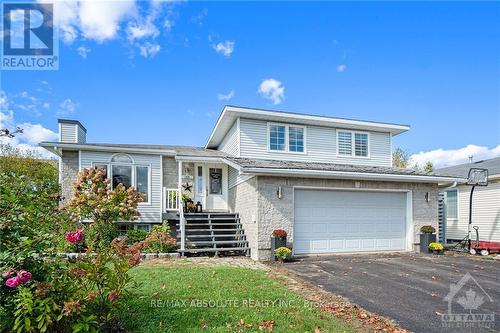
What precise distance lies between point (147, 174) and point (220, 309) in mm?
9687

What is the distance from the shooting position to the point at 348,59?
12.6 metres

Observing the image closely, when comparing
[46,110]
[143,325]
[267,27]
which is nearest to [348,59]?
[267,27]

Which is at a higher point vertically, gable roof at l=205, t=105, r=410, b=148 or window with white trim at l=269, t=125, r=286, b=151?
gable roof at l=205, t=105, r=410, b=148

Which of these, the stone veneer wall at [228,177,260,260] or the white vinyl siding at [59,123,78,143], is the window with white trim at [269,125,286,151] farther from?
the white vinyl siding at [59,123,78,143]

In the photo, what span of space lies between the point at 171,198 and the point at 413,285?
31.7 feet

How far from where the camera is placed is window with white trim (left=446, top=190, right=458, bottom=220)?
14938 millimetres

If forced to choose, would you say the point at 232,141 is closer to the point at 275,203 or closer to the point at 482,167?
the point at 275,203

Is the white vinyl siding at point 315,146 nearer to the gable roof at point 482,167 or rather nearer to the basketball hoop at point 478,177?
the basketball hoop at point 478,177

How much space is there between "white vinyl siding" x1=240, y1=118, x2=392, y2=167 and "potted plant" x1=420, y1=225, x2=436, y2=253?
160 inches

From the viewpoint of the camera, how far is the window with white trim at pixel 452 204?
14938 mm

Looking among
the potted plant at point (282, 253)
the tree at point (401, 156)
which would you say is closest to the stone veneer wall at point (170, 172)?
the potted plant at point (282, 253)

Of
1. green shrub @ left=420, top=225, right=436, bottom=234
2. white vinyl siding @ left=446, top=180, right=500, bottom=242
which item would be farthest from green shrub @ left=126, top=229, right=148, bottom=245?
white vinyl siding @ left=446, top=180, right=500, bottom=242

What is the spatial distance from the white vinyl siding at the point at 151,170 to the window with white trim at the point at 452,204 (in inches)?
560

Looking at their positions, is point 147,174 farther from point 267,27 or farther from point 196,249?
point 267,27
